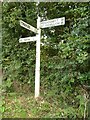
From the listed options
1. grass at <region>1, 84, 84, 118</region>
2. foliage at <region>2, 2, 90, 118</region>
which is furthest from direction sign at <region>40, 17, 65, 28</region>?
grass at <region>1, 84, 84, 118</region>

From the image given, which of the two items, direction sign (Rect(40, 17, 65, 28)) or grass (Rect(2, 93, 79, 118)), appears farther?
direction sign (Rect(40, 17, 65, 28))

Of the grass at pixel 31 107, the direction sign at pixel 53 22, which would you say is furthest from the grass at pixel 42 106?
the direction sign at pixel 53 22

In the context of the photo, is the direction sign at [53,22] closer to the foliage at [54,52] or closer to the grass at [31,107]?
the foliage at [54,52]

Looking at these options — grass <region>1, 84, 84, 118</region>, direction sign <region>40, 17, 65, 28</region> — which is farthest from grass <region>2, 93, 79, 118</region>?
direction sign <region>40, 17, 65, 28</region>

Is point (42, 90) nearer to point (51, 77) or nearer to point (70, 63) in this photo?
point (51, 77)

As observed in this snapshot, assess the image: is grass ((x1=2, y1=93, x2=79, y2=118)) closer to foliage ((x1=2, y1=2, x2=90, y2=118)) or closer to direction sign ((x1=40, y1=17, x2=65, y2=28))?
foliage ((x1=2, y1=2, x2=90, y2=118))

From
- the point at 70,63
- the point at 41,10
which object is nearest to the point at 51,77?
the point at 70,63

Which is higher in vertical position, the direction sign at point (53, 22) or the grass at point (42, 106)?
the direction sign at point (53, 22)

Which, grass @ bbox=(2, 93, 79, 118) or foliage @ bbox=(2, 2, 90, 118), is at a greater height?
foliage @ bbox=(2, 2, 90, 118)

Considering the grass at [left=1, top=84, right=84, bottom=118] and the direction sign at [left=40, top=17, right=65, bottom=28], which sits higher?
the direction sign at [left=40, top=17, right=65, bottom=28]

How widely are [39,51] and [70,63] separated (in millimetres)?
521

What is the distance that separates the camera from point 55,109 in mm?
2342

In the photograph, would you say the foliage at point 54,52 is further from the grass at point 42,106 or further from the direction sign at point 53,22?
the direction sign at point 53,22

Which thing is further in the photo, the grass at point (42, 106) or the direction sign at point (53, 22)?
the direction sign at point (53, 22)
